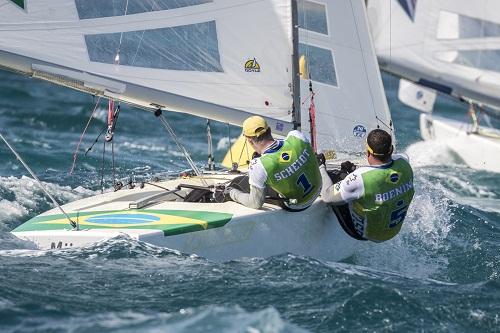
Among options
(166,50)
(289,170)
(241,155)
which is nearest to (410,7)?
(241,155)

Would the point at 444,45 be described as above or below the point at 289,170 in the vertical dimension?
below

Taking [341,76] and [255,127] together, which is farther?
[341,76]

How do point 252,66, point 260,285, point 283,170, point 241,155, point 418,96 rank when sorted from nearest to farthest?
point 260,285, point 283,170, point 252,66, point 241,155, point 418,96

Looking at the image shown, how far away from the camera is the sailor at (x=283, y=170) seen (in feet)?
21.5

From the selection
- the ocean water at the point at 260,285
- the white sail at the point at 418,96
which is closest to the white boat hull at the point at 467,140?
the white sail at the point at 418,96

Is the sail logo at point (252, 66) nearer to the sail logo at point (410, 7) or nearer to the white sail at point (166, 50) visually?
the white sail at point (166, 50)

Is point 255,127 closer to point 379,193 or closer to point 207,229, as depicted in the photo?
point 207,229

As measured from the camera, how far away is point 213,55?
293 inches

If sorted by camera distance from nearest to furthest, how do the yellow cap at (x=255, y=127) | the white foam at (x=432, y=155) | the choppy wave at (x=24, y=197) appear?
the yellow cap at (x=255, y=127), the choppy wave at (x=24, y=197), the white foam at (x=432, y=155)

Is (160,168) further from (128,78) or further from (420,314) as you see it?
(420,314)

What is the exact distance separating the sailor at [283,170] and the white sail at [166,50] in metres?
0.74

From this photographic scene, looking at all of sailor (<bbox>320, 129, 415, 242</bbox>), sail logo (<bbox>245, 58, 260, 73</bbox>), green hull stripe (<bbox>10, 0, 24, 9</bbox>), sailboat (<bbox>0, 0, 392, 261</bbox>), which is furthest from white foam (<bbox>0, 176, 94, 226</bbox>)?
sailor (<bbox>320, 129, 415, 242</bbox>)

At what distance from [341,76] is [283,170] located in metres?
1.85

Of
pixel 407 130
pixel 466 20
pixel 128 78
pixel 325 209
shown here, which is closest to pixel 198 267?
pixel 325 209
